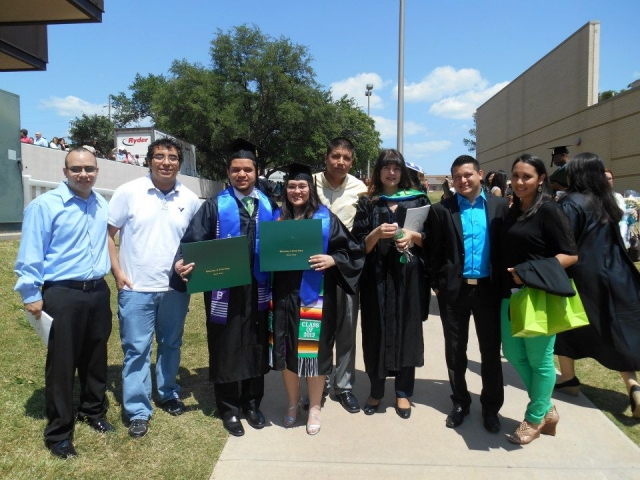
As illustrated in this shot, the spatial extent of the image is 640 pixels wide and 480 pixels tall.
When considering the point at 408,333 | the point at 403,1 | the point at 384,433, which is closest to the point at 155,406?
the point at 384,433

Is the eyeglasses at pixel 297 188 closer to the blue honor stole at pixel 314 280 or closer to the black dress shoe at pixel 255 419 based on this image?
the blue honor stole at pixel 314 280

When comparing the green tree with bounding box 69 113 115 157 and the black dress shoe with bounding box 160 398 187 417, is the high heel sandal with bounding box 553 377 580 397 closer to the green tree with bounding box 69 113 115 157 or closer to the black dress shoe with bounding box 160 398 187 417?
the black dress shoe with bounding box 160 398 187 417

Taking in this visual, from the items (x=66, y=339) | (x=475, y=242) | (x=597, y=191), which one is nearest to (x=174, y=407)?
(x=66, y=339)

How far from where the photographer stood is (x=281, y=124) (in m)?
33.5

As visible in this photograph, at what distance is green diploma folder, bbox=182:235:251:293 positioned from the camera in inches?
128

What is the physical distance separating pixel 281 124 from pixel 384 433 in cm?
3144

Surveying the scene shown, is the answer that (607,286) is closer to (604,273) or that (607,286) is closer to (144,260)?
(604,273)

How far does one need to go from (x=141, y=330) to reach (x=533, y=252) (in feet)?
9.04

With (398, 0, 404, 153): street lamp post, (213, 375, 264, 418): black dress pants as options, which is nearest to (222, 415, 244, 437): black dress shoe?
(213, 375, 264, 418): black dress pants

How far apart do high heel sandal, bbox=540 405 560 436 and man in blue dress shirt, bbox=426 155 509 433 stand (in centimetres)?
31

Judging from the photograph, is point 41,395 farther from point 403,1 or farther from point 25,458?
point 403,1

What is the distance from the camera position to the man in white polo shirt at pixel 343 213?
12.9 ft

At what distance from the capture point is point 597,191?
382cm

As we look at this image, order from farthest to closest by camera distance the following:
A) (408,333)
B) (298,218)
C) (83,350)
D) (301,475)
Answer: (408,333), (298,218), (83,350), (301,475)
